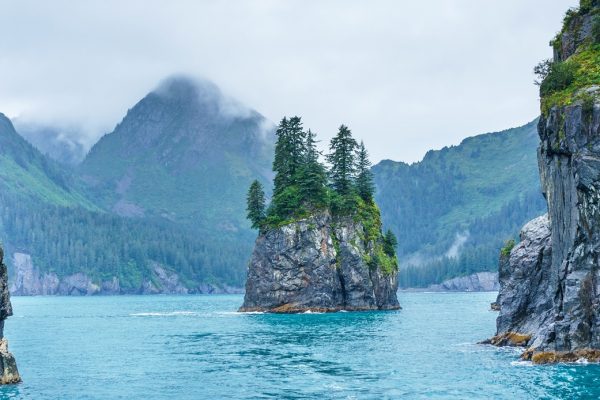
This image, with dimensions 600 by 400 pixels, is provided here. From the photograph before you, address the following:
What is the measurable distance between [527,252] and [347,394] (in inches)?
1302

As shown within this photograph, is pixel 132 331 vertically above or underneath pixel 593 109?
underneath

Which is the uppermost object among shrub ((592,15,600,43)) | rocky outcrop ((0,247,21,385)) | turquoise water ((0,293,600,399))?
shrub ((592,15,600,43))

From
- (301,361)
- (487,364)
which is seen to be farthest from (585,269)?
(301,361)

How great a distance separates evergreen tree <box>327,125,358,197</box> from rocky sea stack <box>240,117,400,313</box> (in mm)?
225

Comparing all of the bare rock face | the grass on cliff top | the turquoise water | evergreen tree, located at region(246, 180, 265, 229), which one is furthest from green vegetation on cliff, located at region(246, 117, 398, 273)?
the grass on cliff top

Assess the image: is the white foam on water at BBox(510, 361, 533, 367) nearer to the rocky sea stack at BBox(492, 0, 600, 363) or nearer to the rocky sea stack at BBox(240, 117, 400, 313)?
the rocky sea stack at BBox(492, 0, 600, 363)

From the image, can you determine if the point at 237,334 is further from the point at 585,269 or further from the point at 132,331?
the point at 585,269

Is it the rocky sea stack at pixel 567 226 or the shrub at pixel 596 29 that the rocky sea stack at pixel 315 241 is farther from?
the shrub at pixel 596 29

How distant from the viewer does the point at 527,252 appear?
73.1 metres

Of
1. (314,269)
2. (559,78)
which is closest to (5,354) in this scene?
(559,78)

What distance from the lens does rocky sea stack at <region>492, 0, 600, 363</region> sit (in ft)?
183

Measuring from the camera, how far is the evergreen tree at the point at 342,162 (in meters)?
155

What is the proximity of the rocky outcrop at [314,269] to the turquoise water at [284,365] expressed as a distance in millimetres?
31030

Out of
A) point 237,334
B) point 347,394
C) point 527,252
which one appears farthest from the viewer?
point 237,334
